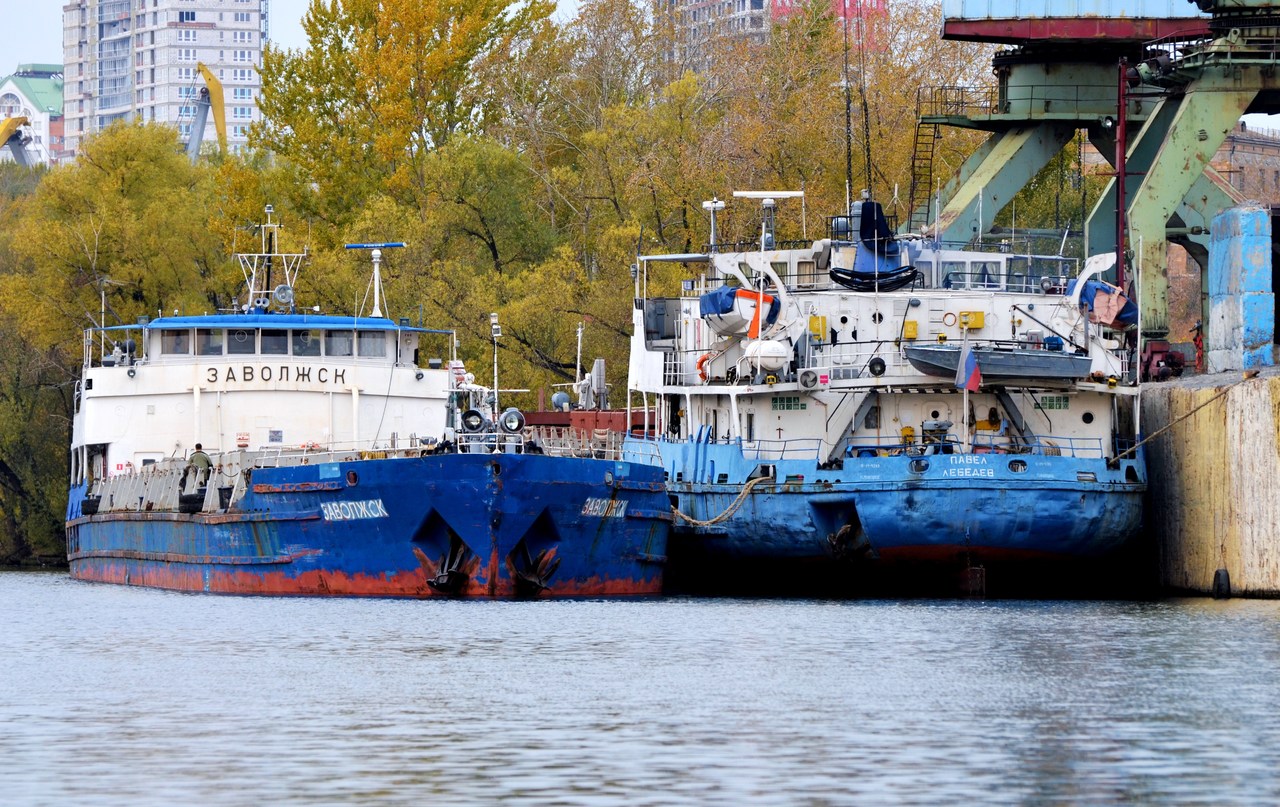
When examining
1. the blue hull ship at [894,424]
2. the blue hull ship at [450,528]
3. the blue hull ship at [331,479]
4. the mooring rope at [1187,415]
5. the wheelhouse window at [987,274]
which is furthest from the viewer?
the wheelhouse window at [987,274]

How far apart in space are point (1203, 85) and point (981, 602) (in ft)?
45.3

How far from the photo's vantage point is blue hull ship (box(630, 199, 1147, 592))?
127ft

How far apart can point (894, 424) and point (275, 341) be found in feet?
40.7

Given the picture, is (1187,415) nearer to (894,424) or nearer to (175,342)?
(894,424)

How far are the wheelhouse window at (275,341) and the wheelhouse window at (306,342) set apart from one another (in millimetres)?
173

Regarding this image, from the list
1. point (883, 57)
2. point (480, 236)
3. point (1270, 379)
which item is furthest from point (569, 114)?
point (1270, 379)

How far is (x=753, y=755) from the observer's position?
67.9 feet

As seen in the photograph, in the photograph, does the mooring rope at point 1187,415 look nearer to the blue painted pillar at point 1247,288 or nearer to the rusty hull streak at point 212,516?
the blue painted pillar at point 1247,288

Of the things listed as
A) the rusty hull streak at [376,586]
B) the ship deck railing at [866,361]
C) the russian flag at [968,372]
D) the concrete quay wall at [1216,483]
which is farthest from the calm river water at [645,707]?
the ship deck railing at [866,361]

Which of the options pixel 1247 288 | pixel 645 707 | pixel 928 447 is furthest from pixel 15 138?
pixel 645 707

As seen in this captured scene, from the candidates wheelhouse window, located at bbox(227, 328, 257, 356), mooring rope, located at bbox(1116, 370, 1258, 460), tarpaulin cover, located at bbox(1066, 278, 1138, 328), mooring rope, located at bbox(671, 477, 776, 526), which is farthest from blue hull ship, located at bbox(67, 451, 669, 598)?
tarpaulin cover, located at bbox(1066, 278, 1138, 328)

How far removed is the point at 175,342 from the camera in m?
47.0

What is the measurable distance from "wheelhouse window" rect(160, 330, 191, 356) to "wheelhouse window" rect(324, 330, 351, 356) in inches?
106

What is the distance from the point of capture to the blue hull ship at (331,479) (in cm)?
3788
